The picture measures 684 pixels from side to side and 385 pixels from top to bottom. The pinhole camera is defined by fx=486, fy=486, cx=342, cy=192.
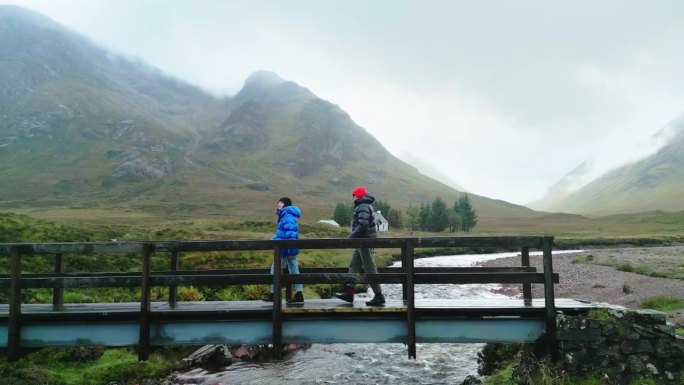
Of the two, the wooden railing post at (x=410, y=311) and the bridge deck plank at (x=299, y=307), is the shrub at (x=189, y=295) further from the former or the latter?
the wooden railing post at (x=410, y=311)

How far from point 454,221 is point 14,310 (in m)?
142

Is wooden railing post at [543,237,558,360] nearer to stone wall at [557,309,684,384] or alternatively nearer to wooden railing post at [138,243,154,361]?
stone wall at [557,309,684,384]

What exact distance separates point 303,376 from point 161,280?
683 cm

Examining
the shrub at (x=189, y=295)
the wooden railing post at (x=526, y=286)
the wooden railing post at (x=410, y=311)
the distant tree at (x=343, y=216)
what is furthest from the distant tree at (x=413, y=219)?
the wooden railing post at (x=410, y=311)

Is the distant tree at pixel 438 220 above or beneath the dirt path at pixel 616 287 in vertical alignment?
above

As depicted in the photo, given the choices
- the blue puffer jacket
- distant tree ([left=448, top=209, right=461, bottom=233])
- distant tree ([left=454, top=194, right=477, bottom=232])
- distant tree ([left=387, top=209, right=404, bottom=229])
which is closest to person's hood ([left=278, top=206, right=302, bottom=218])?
the blue puffer jacket

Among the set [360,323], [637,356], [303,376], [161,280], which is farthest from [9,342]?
[637,356]

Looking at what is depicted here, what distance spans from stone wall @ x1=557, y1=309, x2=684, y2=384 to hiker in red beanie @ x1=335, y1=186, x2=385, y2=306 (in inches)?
152

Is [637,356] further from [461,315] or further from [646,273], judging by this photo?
[646,273]

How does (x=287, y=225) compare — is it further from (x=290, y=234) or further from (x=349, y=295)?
(x=349, y=295)

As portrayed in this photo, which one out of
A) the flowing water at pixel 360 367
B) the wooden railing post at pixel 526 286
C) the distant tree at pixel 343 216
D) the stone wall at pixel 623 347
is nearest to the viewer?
the stone wall at pixel 623 347

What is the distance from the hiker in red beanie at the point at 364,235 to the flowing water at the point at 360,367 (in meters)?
5.14

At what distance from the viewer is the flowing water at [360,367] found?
14531 millimetres

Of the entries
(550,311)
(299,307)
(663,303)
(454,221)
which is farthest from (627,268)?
(454,221)
